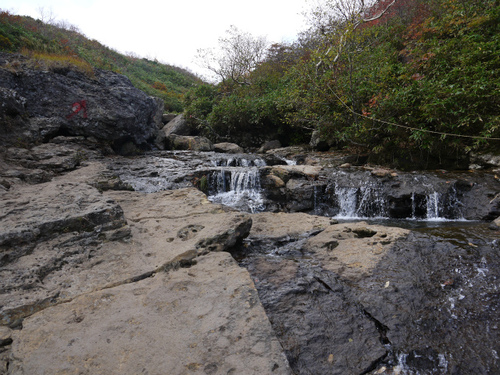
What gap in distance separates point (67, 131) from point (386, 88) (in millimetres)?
11223

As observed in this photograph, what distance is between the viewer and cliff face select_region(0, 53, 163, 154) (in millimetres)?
7837

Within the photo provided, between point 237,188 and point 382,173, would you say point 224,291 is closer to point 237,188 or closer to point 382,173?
point 237,188

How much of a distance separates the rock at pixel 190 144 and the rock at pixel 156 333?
448 inches

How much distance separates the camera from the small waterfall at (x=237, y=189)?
23.3 feet

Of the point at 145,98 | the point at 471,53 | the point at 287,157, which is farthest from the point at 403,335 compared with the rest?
the point at 145,98

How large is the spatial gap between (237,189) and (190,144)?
6.42 metres

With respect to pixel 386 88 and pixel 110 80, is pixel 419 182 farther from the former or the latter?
pixel 110 80

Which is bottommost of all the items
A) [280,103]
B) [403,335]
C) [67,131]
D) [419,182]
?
[403,335]

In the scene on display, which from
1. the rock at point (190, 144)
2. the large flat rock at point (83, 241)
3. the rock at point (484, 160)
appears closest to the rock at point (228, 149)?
the rock at point (190, 144)

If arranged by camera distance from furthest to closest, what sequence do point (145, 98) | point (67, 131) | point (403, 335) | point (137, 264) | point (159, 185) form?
point (145, 98)
point (67, 131)
point (159, 185)
point (137, 264)
point (403, 335)

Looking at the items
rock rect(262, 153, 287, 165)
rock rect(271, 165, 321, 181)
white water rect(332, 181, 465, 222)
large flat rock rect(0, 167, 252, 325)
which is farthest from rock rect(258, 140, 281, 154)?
large flat rock rect(0, 167, 252, 325)

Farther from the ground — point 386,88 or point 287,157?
point 386,88

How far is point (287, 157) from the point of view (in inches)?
424

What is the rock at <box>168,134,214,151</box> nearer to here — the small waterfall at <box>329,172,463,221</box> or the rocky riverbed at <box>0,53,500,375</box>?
the small waterfall at <box>329,172,463,221</box>
